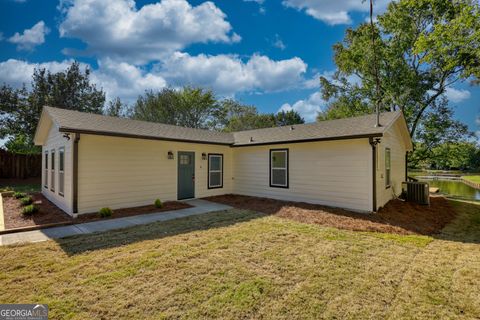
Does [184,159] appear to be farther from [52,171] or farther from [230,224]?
[52,171]

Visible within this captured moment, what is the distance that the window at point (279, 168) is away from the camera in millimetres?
9711

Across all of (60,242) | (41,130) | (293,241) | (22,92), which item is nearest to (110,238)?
(60,242)

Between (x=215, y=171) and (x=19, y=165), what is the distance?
14768 mm

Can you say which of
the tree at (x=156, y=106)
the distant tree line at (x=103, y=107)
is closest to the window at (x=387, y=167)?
the distant tree line at (x=103, y=107)

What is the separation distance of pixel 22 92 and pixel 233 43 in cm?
1732

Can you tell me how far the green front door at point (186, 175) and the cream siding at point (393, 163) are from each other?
7.06m

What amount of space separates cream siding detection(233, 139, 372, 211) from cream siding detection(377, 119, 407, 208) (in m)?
0.70

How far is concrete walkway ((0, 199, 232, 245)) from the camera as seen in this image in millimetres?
5082

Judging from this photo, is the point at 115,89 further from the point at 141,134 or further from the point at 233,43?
the point at 141,134

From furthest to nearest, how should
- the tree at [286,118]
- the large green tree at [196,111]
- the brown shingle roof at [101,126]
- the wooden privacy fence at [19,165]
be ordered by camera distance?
the tree at [286,118]
the large green tree at [196,111]
the wooden privacy fence at [19,165]
the brown shingle roof at [101,126]

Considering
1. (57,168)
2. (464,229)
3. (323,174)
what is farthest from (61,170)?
(464,229)

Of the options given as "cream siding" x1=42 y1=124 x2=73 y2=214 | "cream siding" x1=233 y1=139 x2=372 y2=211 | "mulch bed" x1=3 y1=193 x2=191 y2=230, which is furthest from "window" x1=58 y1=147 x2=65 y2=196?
"cream siding" x1=233 y1=139 x2=372 y2=211

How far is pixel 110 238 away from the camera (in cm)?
508

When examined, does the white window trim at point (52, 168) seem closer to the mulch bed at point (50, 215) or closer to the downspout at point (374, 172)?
the mulch bed at point (50, 215)
